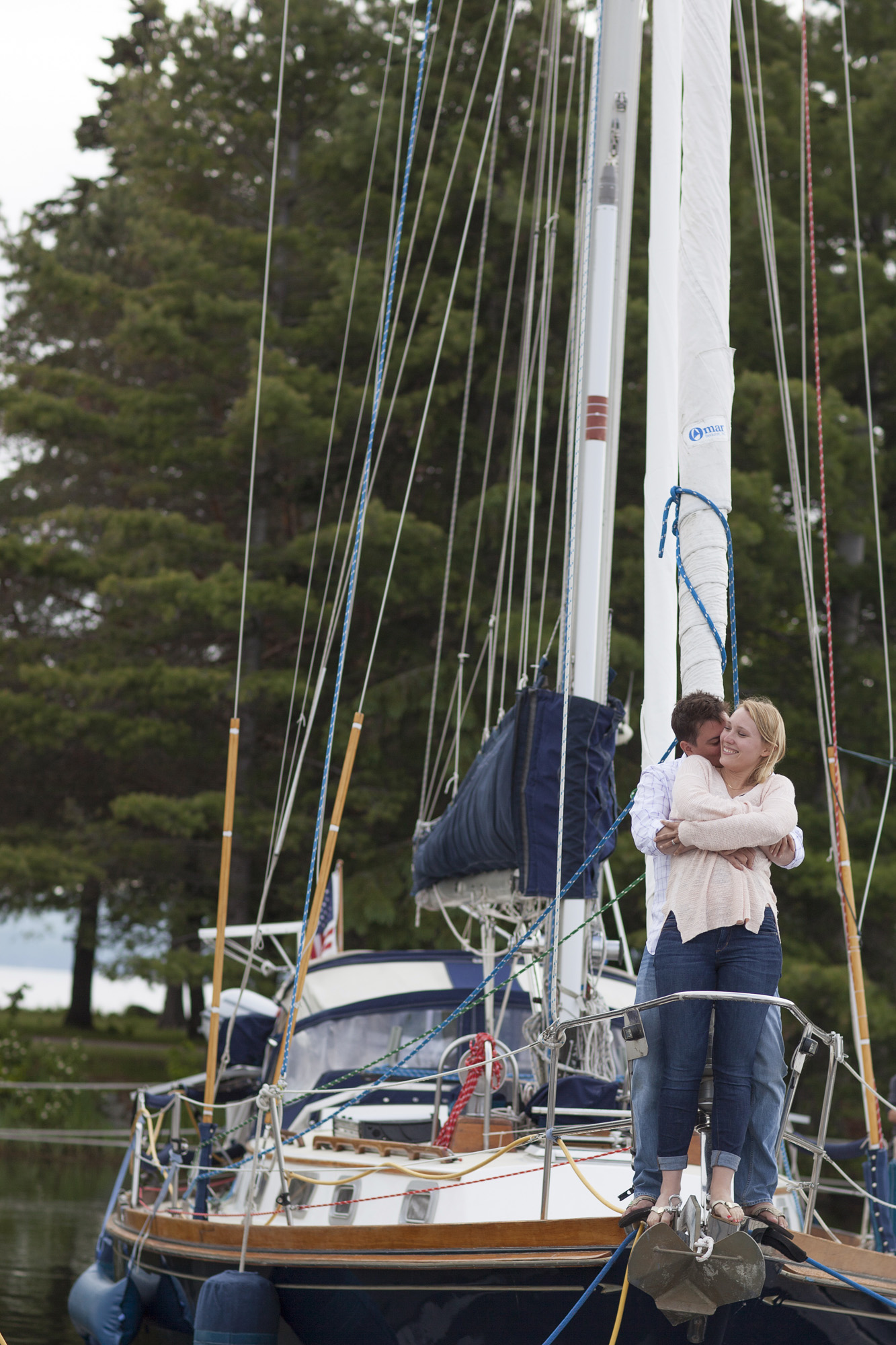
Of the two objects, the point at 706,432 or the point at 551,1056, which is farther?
the point at 706,432

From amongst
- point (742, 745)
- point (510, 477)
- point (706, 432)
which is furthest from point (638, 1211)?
point (510, 477)

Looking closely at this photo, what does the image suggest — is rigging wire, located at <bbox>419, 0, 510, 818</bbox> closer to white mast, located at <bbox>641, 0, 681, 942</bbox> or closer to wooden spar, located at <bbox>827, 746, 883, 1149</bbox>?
white mast, located at <bbox>641, 0, 681, 942</bbox>

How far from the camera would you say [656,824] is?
4.66 metres

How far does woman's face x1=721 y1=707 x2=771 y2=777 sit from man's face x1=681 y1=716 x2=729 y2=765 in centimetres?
7

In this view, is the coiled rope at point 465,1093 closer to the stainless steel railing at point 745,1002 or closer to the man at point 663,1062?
the stainless steel railing at point 745,1002

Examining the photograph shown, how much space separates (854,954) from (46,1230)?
9.16 m

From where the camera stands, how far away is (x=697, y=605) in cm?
546

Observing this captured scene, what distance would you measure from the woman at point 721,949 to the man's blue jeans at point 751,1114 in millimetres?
49

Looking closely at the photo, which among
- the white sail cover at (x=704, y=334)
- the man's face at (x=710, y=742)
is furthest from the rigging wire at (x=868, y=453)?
the man's face at (x=710, y=742)

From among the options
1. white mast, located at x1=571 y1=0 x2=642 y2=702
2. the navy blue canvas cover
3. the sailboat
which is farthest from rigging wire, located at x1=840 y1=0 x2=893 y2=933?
the sailboat

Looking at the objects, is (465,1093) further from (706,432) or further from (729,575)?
(706,432)

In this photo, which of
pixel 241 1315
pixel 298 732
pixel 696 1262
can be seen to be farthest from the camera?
pixel 298 732

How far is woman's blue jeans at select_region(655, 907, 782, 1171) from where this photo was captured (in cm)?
452

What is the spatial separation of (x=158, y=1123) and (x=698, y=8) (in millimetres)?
6602
